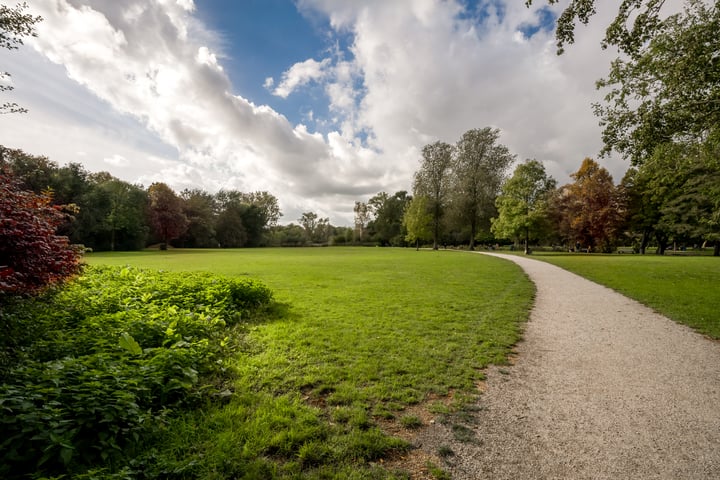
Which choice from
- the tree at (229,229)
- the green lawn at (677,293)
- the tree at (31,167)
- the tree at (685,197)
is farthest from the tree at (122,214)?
the tree at (685,197)

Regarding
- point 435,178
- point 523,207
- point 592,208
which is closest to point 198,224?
point 435,178

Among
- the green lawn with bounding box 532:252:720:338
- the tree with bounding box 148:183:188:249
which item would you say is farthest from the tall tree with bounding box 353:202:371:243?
the green lawn with bounding box 532:252:720:338

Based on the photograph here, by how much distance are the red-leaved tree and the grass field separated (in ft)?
13.2

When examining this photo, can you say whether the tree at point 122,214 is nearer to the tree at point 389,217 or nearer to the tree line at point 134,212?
the tree line at point 134,212

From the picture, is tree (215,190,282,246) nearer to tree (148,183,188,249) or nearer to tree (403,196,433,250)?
tree (148,183,188,249)

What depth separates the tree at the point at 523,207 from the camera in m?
31.3

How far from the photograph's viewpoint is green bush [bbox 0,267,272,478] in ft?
7.27

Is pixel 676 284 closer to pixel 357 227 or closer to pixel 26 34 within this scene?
pixel 26 34

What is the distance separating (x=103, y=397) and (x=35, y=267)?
473 centimetres

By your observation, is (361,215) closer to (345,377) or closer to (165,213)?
(165,213)

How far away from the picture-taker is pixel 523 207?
32031 millimetres

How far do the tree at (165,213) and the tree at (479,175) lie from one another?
4138cm

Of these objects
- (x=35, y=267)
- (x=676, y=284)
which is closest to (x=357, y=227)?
(x=676, y=284)

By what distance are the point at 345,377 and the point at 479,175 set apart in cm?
4165
